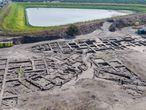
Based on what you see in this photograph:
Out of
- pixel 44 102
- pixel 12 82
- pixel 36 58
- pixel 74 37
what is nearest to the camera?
pixel 44 102

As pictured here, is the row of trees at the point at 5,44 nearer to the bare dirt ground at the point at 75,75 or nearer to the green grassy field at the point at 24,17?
→ the bare dirt ground at the point at 75,75

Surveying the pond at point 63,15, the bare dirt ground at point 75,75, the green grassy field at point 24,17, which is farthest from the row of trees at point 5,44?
the pond at point 63,15

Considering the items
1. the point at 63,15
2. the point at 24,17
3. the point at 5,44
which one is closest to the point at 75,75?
the point at 5,44

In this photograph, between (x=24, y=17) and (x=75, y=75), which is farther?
(x=24, y=17)

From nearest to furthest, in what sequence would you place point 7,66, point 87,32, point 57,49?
point 7,66 < point 57,49 < point 87,32

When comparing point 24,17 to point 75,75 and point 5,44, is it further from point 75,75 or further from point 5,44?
point 75,75

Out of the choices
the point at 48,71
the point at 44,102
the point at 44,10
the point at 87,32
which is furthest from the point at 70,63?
the point at 44,10

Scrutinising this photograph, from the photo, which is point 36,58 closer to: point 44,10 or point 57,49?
point 57,49
